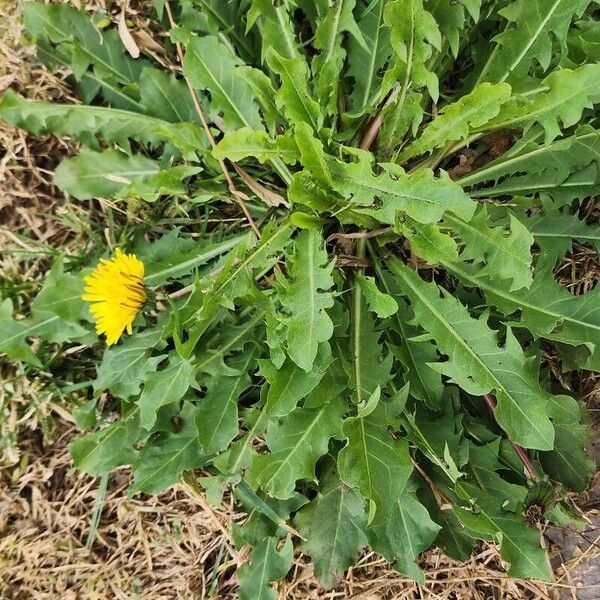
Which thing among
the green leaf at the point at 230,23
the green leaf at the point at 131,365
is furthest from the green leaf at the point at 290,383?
the green leaf at the point at 230,23

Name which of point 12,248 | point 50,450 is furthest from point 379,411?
point 12,248

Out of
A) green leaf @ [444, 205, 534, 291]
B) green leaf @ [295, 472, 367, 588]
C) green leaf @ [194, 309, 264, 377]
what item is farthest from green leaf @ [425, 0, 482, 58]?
green leaf @ [295, 472, 367, 588]

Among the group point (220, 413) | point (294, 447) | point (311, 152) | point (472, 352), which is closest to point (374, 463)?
point (294, 447)

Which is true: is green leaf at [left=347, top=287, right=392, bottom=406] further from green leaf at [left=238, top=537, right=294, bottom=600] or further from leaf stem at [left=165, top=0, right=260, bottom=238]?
green leaf at [left=238, top=537, right=294, bottom=600]

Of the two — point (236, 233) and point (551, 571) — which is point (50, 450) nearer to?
point (236, 233)

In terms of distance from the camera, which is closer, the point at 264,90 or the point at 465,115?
the point at 465,115

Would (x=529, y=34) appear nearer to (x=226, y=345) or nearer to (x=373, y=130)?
(x=373, y=130)
